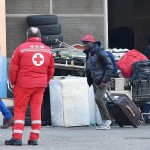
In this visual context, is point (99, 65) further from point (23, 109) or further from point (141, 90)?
point (23, 109)

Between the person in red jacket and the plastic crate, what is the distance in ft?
16.1

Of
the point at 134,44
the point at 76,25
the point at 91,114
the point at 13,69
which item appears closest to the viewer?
the point at 13,69

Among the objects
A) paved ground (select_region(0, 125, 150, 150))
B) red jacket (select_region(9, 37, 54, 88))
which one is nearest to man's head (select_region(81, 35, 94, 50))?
paved ground (select_region(0, 125, 150, 150))

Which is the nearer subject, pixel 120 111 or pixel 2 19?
pixel 120 111

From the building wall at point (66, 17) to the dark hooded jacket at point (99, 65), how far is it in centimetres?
390

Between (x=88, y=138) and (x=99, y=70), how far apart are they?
203cm

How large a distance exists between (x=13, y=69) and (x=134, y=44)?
44.3 ft

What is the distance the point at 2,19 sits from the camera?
59.9ft

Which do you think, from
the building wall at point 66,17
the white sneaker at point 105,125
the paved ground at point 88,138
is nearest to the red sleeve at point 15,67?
the paved ground at point 88,138

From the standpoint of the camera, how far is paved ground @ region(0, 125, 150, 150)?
489 inches

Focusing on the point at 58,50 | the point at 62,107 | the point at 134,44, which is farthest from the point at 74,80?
the point at 134,44

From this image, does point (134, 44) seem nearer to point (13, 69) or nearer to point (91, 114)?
point (91, 114)

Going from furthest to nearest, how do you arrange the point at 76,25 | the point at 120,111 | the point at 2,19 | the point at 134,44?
the point at 134,44 → the point at 76,25 → the point at 2,19 → the point at 120,111

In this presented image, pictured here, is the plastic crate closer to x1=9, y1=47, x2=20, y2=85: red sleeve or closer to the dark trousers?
the dark trousers
